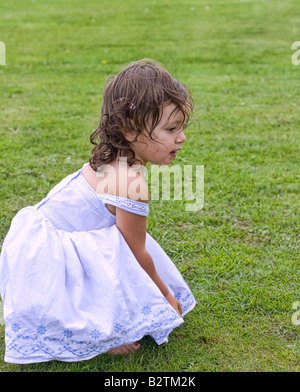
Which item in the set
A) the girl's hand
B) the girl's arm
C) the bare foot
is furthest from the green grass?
the girl's arm

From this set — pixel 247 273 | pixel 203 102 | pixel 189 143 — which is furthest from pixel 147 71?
pixel 203 102

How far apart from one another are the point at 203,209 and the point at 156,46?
5503 mm

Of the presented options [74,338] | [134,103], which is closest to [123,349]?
[74,338]

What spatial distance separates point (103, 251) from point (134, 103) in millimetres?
599

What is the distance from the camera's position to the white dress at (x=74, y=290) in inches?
81.9

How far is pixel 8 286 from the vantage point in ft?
7.00

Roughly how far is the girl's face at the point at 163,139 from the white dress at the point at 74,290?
0.74 ft

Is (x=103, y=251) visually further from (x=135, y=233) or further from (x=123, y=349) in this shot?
(x=123, y=349)

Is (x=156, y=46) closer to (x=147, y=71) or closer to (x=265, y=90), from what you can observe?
(x=265, y=90)

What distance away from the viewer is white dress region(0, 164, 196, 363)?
2080 millimetres

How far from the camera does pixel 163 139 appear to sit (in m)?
2.18

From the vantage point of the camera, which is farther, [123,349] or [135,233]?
[123,349]

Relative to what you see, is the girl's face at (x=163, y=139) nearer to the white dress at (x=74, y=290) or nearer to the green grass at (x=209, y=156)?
the white dress at (x=74, y=290)

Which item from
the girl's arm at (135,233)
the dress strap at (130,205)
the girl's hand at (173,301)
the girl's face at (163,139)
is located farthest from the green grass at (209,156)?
the girl's face at (163,139)
